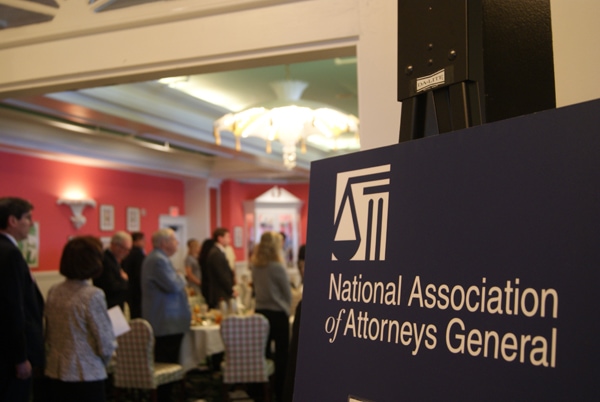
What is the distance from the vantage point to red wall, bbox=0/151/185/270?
788cm

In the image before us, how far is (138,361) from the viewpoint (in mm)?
4781

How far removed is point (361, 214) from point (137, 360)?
4.24 meters

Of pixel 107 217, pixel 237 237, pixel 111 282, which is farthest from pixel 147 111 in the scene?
pixel 237 237

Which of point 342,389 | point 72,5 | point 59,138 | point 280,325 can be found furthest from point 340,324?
point 59,138

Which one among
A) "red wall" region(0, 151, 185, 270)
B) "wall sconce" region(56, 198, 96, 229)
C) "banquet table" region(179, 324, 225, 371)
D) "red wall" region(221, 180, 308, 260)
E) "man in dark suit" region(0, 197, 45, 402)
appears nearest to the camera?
"man in dark suit" region(0, 197, 45, 402)

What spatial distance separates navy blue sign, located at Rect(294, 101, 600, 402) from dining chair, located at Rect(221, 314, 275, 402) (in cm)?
398

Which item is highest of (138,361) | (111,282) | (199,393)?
(111,282)

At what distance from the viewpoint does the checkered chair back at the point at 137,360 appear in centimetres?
473

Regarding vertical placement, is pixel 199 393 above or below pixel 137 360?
below

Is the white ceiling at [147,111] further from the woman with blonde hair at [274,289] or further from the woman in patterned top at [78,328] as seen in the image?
the woman in patterned top at [78,328]

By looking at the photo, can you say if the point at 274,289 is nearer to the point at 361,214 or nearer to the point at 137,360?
the point at 137,360

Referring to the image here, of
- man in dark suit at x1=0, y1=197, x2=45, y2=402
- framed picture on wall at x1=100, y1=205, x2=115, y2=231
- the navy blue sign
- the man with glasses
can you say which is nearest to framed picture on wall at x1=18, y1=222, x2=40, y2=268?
framed picture on wall at x1=100, y1=205, x2=115, y2=231

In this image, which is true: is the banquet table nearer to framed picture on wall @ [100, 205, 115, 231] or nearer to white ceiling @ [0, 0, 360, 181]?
white ceiling @ [0, 0, 360, 181]

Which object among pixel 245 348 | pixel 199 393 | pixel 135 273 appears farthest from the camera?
pixel 135 273
